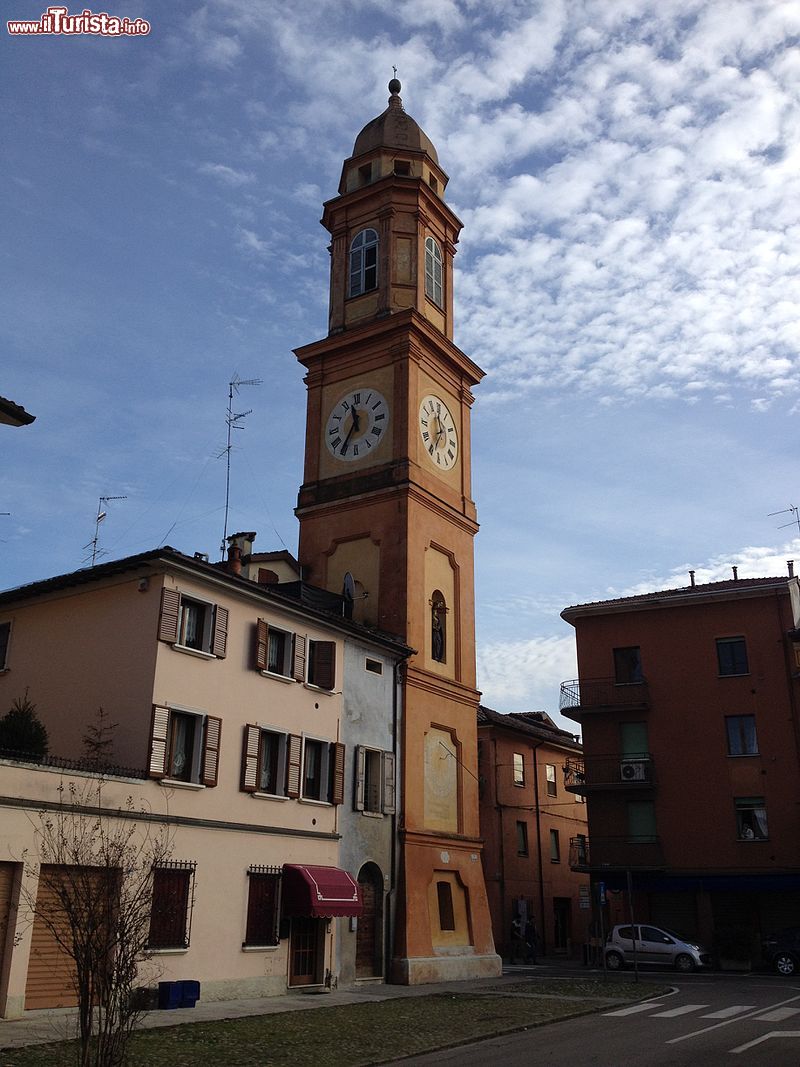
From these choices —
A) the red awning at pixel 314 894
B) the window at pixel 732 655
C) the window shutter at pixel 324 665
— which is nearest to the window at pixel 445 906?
the red awning at pixel 314 894

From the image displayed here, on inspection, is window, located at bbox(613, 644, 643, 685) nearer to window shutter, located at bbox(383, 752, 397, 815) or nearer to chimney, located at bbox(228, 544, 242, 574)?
window shutter, located at bbox(383, 752, 397, 815)

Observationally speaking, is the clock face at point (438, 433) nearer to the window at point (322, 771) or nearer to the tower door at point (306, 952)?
the window at point (322, 771)

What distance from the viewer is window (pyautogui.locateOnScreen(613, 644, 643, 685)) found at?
135ft

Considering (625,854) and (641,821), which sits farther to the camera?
(641,821)

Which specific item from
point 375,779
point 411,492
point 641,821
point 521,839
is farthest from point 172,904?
point 521,839

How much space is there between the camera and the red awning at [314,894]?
23.1m

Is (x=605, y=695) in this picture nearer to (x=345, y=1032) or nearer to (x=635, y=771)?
(x=635, y=771)

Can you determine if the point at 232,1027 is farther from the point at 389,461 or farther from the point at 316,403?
the point at 316,403

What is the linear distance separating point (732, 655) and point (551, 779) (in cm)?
1245

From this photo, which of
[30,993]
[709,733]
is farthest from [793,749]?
[30,993]

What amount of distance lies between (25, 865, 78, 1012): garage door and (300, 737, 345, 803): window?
8075 millimetres

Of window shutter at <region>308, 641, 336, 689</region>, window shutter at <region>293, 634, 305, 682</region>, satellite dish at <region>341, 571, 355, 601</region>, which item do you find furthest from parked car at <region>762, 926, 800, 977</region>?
window shutter at <region>293, 634, 305, 682</region>

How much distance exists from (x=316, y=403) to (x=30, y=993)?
22.0m

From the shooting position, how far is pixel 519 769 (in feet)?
150
